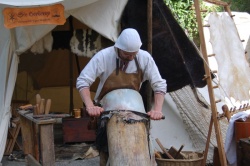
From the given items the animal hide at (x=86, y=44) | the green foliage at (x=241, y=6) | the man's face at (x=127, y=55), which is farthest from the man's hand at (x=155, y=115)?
the green foliage at (x=241, y=6)

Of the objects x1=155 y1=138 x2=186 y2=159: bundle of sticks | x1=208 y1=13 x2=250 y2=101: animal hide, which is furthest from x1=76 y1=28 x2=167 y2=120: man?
x1=155 y1=138 x2=186 y2=159: bundle of sticks

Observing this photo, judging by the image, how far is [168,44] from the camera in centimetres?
636

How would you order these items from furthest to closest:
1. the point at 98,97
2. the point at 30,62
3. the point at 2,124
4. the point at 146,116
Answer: the point at 30,62 < the point at 2,124 < the point at 98,97 < the point at 146,116

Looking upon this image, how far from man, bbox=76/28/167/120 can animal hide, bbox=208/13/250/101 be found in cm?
136

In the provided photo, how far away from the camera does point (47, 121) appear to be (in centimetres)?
450

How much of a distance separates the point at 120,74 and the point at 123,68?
0.06 m

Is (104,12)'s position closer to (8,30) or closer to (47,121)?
(8,30)

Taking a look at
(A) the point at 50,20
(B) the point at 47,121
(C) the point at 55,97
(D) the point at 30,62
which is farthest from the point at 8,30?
(C) the point at 55,97

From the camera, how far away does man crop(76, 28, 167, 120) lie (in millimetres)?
3975

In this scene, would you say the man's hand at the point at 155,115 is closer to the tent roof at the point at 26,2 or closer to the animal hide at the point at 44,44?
the tent roof at the point at 26,2

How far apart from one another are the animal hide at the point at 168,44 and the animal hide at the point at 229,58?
62 cm

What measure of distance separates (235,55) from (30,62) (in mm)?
4559

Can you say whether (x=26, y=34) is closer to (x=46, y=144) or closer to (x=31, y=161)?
(x=31, y=161)

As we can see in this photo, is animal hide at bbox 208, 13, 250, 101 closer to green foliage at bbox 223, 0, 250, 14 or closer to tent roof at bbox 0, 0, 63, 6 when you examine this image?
tent roof at bbox 0, 0, 63, 6
